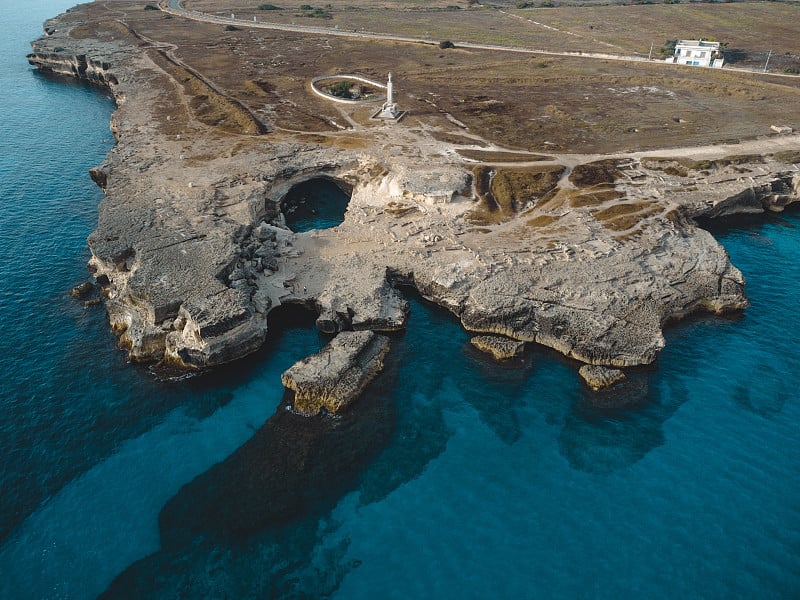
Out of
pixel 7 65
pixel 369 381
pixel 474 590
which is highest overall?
pixel 7 65

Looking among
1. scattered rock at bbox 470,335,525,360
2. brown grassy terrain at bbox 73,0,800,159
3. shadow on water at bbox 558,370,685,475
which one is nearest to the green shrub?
brown grassy terrain at bbox 73,0,800,159

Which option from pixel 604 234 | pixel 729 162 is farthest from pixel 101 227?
pixel 729 162

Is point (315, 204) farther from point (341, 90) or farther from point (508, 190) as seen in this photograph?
point (341, 90)

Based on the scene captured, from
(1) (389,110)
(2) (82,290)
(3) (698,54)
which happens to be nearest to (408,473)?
(2) (82,290)

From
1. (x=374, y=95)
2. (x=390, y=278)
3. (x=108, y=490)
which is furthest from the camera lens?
(x=374, y=95)

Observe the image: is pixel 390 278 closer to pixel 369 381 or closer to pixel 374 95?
pixel 369 381

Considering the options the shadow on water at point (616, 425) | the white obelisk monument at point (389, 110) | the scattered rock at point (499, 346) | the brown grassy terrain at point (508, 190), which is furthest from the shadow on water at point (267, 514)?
the white obelisk monument at point (389, 110)
